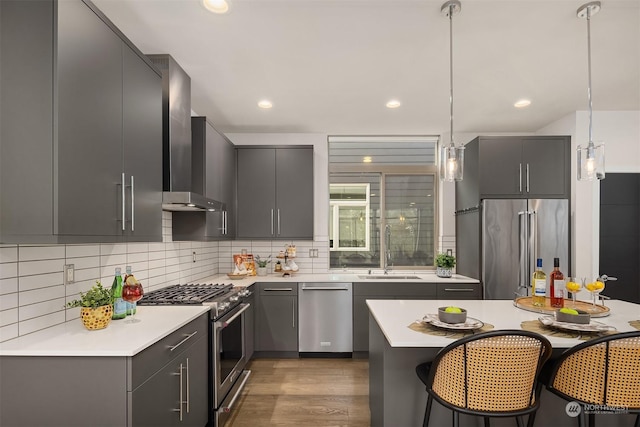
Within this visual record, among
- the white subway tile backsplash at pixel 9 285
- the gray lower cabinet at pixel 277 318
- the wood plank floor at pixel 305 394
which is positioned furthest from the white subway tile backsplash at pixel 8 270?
the gray lower cabinet at pixel 277 318

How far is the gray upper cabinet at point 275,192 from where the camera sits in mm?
4102

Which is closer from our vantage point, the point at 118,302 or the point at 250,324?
the point at 118,302

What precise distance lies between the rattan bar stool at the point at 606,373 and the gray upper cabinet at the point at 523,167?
2366 millimetres

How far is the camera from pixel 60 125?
4.44 feet

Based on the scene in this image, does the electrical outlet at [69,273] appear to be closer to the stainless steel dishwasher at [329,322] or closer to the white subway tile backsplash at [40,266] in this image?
the white subway tile backsplash at [40,266]

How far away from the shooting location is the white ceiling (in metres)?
1.94

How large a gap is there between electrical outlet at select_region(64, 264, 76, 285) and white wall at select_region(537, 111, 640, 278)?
14.3 feet

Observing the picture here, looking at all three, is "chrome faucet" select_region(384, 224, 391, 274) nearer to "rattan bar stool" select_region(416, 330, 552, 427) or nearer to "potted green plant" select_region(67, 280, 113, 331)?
"rattan bar stool" select_region(416, 330, 552, 427)

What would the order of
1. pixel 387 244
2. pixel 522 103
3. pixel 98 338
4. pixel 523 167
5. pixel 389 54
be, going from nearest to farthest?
pixel 98 338 → pixel 389 54 → pixel 522 103 → pixel 523 167 → pixel 387 244

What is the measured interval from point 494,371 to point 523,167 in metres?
2.90

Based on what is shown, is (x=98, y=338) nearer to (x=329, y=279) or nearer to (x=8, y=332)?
(x=8, y=332)

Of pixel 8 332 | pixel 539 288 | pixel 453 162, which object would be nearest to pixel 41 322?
pixel 8 332

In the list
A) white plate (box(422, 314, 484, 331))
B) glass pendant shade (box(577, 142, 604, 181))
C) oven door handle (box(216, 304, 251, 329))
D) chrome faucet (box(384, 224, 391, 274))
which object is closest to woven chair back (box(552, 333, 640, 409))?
white plate (box(422, 314, 484, 331))

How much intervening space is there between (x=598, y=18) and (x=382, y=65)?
1282mm
